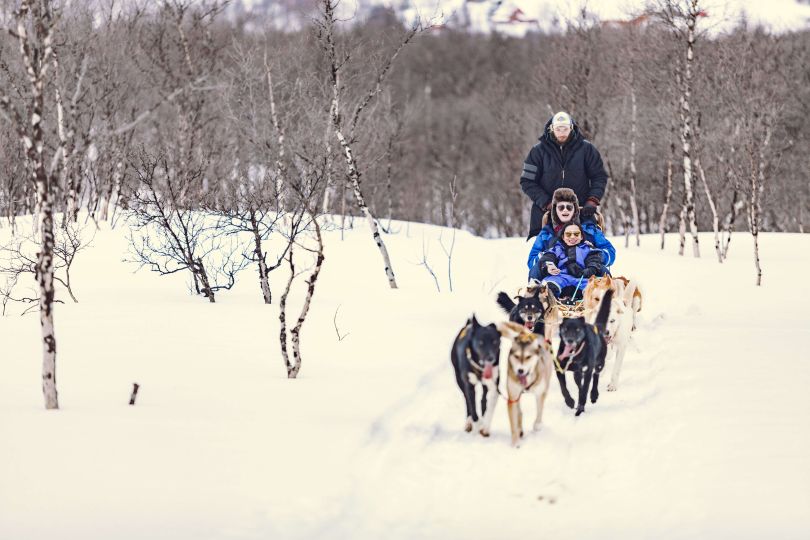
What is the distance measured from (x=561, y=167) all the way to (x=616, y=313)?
A: 352 centimetres

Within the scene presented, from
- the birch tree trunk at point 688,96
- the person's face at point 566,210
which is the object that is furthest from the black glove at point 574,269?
the birch tree trunk at point 688,96

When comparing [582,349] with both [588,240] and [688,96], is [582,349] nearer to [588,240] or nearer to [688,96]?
[588,240]

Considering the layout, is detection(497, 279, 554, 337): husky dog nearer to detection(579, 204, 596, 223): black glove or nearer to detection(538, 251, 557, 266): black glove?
detection(538, 251, 557, 266): black glove

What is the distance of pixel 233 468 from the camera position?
195 inches

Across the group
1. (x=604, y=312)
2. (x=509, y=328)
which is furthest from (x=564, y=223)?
(x=509, y=328)

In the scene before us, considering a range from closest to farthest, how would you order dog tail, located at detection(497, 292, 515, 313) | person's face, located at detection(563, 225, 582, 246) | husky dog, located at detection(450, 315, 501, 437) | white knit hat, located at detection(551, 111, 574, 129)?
husky dog, located at detection(450, 315, 501, 437) → dog tail, located at detection(497, 292, 515, 313) → person's face, located at detection(563, 225, 582, 246) → white knit hat, located at detection(551, 111, 574, 129)

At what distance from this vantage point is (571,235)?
8.54m

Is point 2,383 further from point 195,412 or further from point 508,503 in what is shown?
point 508,503

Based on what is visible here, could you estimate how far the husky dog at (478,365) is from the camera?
16.6ft

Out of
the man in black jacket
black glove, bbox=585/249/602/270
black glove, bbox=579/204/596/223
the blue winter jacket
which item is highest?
the man in black jacket

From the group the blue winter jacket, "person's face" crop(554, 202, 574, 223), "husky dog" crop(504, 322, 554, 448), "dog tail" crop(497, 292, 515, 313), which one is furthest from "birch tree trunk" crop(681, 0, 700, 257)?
"husky dog" crop(504, 322, 554, 448)

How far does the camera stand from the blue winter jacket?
885 cm

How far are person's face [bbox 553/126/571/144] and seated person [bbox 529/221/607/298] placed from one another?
1.61 m

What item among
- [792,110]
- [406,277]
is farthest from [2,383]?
[792,110]
